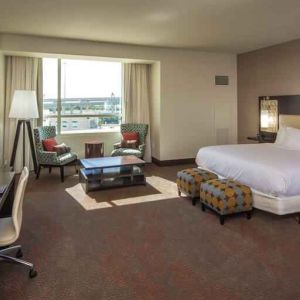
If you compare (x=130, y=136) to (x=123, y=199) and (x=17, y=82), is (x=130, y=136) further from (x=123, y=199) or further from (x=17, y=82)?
(x=17, y=82)

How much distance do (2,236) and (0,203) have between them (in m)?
0.31

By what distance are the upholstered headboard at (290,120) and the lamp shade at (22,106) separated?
192 inches

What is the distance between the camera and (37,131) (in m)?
5.28

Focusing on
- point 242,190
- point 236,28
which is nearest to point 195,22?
point 236,28

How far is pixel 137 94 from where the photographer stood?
6859mm

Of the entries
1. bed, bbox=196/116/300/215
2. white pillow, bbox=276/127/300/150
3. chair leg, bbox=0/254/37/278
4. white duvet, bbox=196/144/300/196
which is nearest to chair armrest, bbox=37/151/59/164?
white duvet, bbox=196/144/300/196

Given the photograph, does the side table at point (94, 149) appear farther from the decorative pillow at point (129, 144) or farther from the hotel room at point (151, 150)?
the decorative pillow at point (129, 144)

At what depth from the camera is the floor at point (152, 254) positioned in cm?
210

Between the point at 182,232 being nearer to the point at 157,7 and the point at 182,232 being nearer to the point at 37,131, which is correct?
the point at 157,7

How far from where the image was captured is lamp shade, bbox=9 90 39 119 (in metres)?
5.09

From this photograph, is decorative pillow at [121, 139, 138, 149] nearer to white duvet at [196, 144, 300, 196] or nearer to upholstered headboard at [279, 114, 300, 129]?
white duvet at [196, 144, 300, 196]

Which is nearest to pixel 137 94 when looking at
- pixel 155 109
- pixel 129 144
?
pixel 155 109

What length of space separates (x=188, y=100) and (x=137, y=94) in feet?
4.07

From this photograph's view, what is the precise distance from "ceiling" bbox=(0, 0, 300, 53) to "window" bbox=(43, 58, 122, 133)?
122cm
